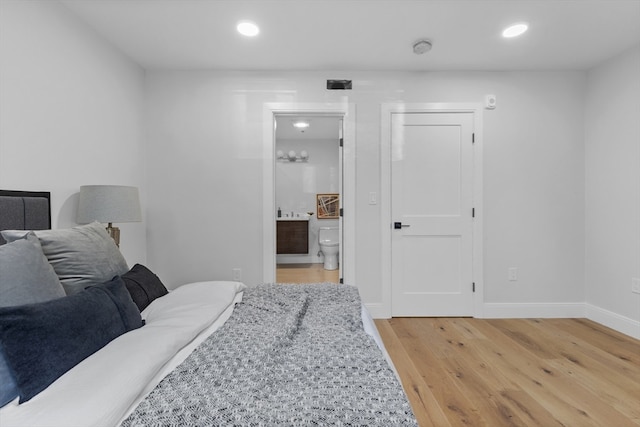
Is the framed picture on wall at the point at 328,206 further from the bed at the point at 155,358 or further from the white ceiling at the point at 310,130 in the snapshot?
the bed at the point at 155,358

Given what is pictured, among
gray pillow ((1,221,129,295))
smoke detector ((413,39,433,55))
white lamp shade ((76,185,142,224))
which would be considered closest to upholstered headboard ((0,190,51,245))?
white lamp shade ((76,185,142,224))

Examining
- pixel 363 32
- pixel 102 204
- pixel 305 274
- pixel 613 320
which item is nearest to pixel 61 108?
pixel 102 204

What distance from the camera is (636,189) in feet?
8.81

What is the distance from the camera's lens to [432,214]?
3.19 meters

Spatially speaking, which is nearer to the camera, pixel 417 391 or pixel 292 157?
pixel 417 391

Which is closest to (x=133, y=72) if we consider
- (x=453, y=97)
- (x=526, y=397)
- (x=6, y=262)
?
(x=6, y=262)

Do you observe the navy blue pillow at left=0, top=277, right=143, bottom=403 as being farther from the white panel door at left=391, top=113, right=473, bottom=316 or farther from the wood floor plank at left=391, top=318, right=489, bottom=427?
the white panel door at left=391, top=113, right=473, bottom=316

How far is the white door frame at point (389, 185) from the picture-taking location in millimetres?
3135

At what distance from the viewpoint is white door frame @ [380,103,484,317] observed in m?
3.13

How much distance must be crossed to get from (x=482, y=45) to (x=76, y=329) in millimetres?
3289

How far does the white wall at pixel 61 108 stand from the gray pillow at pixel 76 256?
69 cm

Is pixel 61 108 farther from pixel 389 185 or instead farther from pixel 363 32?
pixel 389 185

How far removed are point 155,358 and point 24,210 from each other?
1.44 meters

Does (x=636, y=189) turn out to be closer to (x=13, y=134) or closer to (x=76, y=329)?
(x=76, y=329)
